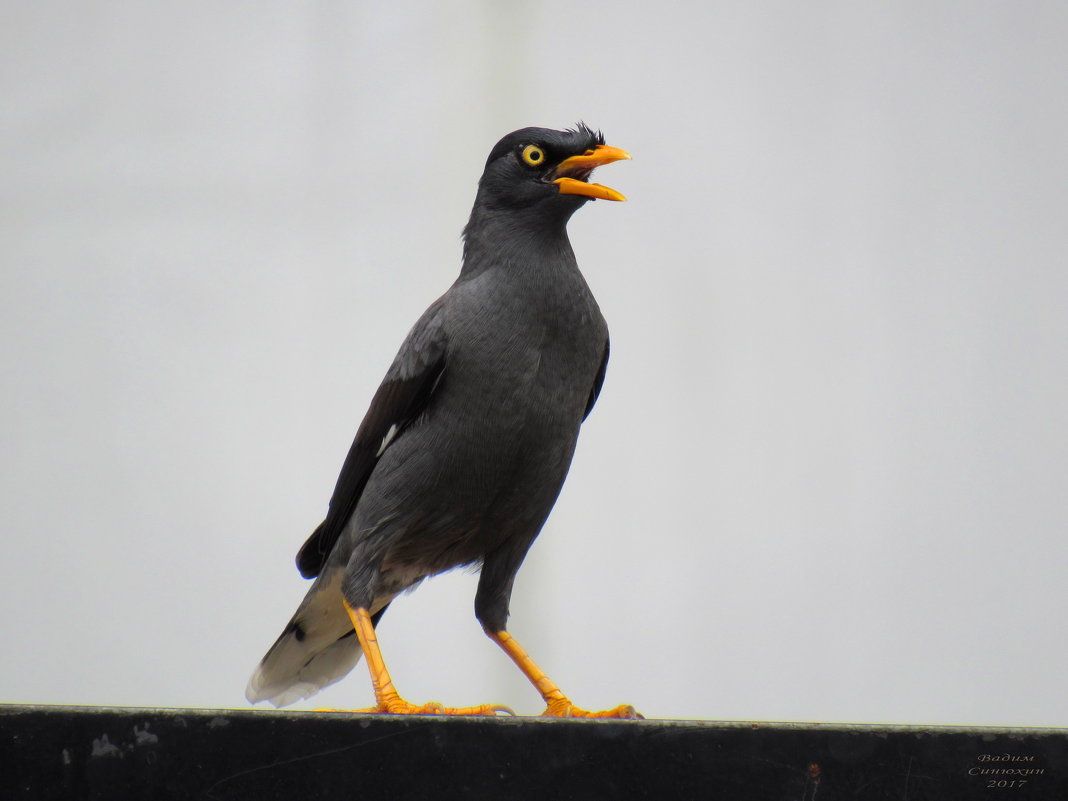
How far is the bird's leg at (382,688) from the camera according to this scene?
1.78m

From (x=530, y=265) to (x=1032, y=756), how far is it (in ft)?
4.07

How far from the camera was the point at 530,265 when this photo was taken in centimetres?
208

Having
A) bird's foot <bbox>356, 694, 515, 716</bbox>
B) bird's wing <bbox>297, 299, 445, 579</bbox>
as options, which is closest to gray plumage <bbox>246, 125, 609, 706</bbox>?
bird's wing <bbox>297, 299, 445, 579</bbox>

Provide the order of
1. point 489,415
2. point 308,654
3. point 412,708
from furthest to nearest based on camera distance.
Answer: point 308,654 < point 489,415 < point 412,708

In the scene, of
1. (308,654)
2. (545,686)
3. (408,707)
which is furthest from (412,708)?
(308,654)

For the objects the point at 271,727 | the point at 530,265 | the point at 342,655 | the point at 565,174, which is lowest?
the point at 342,655

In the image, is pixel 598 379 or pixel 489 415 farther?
pixel 598 379

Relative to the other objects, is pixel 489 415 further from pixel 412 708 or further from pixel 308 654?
pixel 308 654

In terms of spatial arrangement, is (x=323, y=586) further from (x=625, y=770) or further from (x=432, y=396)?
(x=625, y=770)

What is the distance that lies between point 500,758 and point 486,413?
2.52 feet

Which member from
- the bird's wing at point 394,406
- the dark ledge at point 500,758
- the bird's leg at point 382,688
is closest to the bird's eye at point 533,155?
the bird's wing at point 394,406

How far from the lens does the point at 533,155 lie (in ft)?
7.08

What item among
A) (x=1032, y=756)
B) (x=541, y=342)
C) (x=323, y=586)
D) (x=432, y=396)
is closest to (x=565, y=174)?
(x=541, y=342)

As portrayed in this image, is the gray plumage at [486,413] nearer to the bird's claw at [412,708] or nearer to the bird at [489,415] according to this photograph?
the bird at [489,415]
